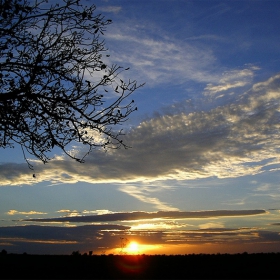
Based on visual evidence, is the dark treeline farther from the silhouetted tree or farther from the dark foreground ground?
the silhouetted tree

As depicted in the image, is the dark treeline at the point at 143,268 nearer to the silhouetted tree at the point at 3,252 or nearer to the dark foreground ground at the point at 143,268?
the dark foreground ground at the point at 143,268

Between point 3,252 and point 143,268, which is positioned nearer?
point 143,268

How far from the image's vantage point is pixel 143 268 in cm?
1233

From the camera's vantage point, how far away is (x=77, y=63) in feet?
48.5

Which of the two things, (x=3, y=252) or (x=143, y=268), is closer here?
(x=143, y=268)

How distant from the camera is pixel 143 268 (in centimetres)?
1233

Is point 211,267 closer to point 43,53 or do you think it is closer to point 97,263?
point 97,263

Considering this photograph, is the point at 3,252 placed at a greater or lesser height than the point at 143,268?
greater

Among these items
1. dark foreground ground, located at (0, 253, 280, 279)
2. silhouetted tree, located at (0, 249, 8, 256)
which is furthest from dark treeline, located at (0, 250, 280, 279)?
silhouetted tree, located at (0, 249, 8, 256)

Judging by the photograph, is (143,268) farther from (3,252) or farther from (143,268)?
(3,252)

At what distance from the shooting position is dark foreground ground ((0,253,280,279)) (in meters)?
11.2

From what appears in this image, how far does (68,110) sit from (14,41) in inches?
113

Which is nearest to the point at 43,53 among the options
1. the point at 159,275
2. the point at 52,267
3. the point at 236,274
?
the point at 52,267

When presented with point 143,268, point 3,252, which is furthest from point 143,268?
point 3,252
